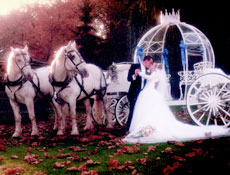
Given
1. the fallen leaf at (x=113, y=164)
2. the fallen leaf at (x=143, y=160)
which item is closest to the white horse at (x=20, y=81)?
the fallen leaf at (x=113, y=164)

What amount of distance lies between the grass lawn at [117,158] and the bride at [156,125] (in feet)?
1.25

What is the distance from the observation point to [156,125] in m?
6.45

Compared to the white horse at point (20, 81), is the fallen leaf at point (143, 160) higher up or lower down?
lower down

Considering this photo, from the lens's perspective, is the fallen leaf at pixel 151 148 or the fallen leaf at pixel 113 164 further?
the fallen leaf at pixel 151 148

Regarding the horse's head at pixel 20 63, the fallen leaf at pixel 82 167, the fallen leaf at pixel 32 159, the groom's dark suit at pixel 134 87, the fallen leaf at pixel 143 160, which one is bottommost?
the fallen leaf at pixel 32 159

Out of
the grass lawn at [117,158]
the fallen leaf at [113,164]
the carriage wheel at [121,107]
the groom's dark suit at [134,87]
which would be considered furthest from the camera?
the carriage wheel at [121,107]

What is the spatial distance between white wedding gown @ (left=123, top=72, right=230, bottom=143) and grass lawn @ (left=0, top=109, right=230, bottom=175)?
381mm

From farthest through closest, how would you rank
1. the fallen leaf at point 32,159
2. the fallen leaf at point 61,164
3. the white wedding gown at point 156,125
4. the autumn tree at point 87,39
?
the autumn tree at point 87,39
the white wedding gown at point 156,125
the fallen leaf at point 32,159
the fallen leaf at point 61,164

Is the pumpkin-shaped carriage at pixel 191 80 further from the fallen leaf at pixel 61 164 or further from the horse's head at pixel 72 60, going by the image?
the fallen leaf at pixel 61 164

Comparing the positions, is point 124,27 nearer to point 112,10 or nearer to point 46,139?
point 112,10

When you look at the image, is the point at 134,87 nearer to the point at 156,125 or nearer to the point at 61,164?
the point at 156,125

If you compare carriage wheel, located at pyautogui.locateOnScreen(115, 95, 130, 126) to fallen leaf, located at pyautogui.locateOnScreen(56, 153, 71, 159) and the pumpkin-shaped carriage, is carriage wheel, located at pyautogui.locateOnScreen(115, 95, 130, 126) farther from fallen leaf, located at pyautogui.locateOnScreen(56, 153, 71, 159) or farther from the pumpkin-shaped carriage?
fallen leaf, located at pyautogui.locateOnScreen(56, 153, 71, 159)

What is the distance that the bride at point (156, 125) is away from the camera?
609cm

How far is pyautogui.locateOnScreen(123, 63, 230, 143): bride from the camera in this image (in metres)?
6.09
